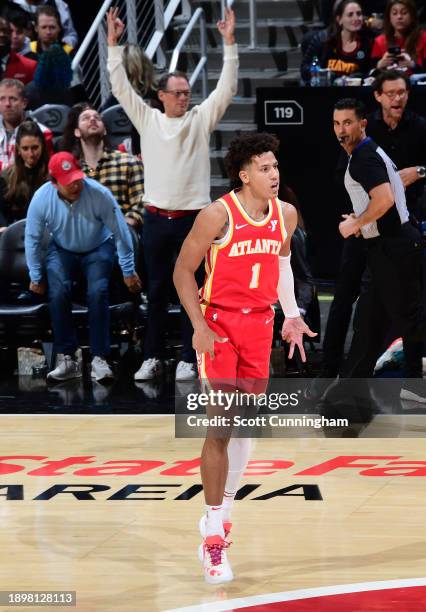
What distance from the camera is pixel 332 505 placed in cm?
624

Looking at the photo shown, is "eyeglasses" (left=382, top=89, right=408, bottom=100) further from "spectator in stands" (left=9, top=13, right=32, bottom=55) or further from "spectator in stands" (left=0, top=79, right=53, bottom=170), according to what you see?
"spectator in stands" (left=9, top=13, right=32, bottom=55)

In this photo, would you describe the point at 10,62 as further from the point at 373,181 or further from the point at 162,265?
the point at 373,181

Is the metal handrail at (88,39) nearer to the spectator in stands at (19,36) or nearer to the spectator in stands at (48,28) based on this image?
the spectator in stands at (48,28)

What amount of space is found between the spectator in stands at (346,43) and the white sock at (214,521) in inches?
278

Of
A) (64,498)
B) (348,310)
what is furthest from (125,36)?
(64,498)

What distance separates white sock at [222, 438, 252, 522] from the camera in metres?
5.49

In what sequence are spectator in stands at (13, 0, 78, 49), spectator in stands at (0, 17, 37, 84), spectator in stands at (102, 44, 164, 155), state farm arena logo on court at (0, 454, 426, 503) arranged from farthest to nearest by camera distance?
spectator in stands at (13, 0, 78, 49) → spectator in stands at (0, 17, 37, 84) → spectator in stands at (102, 44, 164, 155) → state farm arena logo on court at (0, 454, 426, 503)

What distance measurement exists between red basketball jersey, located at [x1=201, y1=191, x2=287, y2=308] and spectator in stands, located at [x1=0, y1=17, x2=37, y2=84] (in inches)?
303

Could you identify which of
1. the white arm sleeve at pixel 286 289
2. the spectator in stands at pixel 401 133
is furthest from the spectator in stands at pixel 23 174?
the white arm sleeve at pixel 286 289

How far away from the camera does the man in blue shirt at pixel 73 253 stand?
906cm

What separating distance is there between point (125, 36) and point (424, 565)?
992 centimetres

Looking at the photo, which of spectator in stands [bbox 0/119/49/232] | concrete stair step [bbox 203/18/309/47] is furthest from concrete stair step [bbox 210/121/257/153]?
spectator in stands [bbox 0/119/49/232]

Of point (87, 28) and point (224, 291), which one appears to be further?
point (87, 28)

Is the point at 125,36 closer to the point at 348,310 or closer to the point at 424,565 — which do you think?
the point at 348,310
